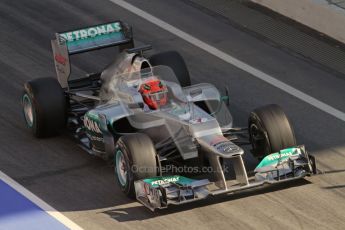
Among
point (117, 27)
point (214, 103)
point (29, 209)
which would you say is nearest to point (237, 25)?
point (117, 27)

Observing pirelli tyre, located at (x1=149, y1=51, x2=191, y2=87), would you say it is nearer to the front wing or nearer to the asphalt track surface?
the asphalt track surface

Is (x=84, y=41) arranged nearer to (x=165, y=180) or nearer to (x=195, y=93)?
(x=195, y=93)

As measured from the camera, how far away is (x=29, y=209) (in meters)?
18.0

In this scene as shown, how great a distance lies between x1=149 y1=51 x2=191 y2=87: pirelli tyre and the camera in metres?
20.9

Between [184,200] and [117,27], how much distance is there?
4937mm

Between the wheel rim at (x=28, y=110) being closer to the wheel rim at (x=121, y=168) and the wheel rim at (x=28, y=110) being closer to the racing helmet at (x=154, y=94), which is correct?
the racing helmet at (x=154, y=94)

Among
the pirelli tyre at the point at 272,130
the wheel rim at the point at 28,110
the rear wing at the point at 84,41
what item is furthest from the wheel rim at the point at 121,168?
the rear wing at the point at 84,41

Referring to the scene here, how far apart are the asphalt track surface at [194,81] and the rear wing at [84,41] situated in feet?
3.97

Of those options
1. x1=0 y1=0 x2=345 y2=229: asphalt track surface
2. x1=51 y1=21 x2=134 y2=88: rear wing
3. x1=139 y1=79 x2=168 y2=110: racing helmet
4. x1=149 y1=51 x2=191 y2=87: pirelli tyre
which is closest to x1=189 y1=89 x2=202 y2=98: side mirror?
x1=139 y1=79 x2=168 y2=110: racing helmet

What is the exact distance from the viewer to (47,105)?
65.4ft

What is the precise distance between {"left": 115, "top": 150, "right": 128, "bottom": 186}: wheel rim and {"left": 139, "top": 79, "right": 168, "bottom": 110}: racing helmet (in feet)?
3.74

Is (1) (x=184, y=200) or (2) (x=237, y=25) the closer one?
(1) (x=184, y=200)

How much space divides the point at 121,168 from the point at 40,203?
1.27m

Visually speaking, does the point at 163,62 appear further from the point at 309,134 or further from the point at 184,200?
the point at 184,200
